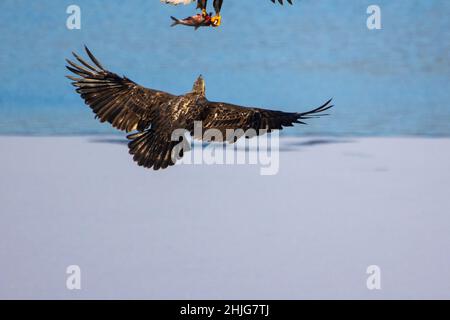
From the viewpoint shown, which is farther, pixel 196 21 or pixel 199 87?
pixel 199 87

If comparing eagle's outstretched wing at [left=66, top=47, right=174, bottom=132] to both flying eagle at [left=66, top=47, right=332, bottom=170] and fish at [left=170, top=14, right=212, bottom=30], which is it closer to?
flying eagle at [left=66, top=47, right=332, bottom=170]

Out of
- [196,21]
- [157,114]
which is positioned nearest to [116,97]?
[157,114]

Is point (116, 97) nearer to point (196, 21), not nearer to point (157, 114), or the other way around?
point (157, 114)

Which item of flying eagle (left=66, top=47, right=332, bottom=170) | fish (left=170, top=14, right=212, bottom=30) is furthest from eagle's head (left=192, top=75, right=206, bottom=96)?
fish (left=170, top=14, right=212, bottom=30)

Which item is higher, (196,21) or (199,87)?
(196,21)

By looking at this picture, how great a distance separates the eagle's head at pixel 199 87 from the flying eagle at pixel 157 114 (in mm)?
24

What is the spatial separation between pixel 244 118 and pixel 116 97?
1516mm

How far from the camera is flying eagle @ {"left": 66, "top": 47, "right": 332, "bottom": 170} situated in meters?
9.13

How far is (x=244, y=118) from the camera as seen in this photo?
9.24m

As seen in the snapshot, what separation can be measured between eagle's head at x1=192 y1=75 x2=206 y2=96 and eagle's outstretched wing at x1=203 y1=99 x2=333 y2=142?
0.43 metres

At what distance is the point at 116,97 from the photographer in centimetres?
955

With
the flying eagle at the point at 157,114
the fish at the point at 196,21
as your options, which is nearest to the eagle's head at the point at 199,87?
the flying eagle at the point at 157,114

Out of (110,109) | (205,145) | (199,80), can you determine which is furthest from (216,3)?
(205,145)

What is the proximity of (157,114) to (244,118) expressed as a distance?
97cm
